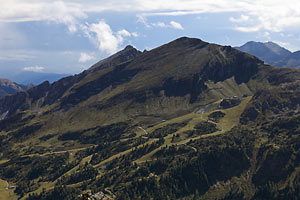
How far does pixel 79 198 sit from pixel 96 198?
7210 millimetres

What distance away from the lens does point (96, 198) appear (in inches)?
2591

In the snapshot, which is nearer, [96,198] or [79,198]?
[79,198]

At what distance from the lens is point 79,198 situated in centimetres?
5944
